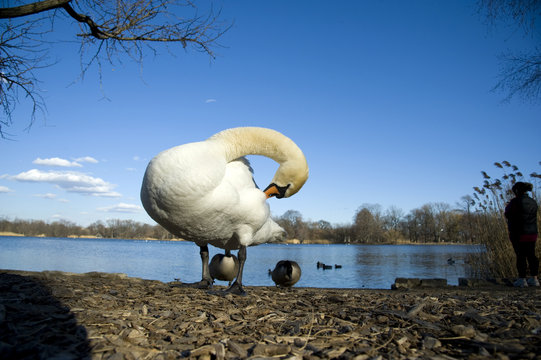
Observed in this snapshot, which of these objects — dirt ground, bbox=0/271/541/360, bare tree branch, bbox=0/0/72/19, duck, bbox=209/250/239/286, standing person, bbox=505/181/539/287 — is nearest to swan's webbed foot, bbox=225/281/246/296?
dirt ground, bbox=0/271/541/360

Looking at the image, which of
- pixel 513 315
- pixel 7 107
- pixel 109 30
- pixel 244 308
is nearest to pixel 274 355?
pixel 244 308

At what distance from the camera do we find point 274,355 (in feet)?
7.95

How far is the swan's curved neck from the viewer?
18.8ft

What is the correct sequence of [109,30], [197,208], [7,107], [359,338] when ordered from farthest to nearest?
[7,107] < [109,30] < [197,208] < [359,338]

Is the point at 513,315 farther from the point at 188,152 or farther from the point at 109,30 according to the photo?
the point at 109,30

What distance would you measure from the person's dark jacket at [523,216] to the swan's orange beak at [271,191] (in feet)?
21.0

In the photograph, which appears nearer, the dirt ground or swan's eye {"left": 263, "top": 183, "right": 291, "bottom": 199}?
the dirt ground

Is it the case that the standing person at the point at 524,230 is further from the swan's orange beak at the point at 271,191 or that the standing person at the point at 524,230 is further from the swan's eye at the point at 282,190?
the swan's orange beak at the point at 271,191

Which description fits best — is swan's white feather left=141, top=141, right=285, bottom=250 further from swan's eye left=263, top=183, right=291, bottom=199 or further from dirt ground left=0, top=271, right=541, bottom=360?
dirt ground left=0, top=271, right=541, bottom=360

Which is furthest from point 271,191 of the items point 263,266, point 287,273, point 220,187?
point 263,266

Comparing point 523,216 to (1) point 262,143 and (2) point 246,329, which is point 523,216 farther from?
(2) point 246,329

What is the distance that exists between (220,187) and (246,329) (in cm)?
233

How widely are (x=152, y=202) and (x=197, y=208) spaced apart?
2.10 ft

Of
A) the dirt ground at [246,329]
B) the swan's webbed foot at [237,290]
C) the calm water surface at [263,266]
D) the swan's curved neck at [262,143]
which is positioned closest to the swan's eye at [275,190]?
the swan's curved neck at [262,143]
